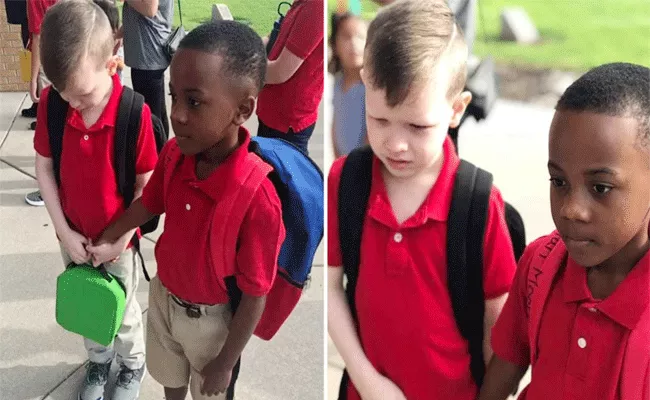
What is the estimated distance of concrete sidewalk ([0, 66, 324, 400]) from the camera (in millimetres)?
1274

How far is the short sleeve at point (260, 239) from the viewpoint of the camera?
1092 mm

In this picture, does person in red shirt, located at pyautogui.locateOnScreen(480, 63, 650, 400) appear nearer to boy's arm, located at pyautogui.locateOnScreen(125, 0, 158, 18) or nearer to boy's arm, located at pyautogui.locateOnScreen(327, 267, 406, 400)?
boy's arm, located at pyautogui.locateOnScreen(327, 267, 406, 400)

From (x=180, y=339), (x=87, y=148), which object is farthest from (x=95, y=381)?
(x=87, y=148)

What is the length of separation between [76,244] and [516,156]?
0.81m

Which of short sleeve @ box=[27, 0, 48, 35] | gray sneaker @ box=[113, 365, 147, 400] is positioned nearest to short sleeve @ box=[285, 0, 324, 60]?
short sleeve @ box=[27, 0, 48, 35]

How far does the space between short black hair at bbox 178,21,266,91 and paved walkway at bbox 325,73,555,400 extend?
346mm

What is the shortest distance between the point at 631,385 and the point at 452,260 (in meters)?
0.27

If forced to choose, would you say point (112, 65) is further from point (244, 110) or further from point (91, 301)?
point (91, 301)

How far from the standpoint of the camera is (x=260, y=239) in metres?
1.10

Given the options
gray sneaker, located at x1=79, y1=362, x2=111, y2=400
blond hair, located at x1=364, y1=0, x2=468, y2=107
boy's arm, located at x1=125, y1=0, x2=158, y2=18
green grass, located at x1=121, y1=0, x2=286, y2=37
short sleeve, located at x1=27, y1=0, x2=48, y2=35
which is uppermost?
blond hair, located at x1=364, y1=0, x2=468, y2=107

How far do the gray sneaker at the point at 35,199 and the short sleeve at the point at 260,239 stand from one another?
1.45 ft

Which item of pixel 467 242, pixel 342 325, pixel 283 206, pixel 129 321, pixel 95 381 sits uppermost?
pixel 467 242

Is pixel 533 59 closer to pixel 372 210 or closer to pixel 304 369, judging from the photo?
pixel 372 210

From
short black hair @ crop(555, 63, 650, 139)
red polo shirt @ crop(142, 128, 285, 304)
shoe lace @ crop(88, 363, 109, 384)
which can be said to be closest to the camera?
short black hair @ crop(555, 63, 650, 139)
